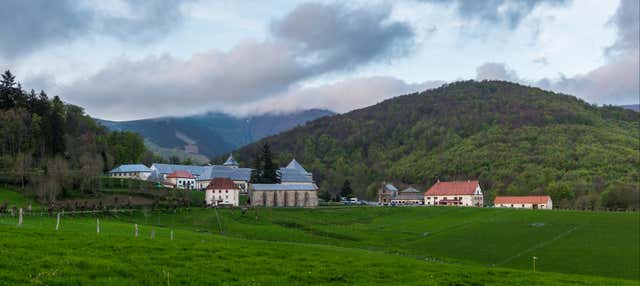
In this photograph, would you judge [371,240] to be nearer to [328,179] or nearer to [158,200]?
[158,200]

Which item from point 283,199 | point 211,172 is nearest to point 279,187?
point 283,199

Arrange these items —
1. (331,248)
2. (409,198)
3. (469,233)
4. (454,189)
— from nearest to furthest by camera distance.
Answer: (331,248), (469,233), (454,189), (409,198)

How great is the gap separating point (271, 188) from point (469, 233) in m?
42.2

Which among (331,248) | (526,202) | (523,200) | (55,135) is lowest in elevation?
(331,248)

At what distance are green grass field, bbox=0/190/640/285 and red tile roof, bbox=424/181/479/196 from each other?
28.2 m

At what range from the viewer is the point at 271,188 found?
316 ft

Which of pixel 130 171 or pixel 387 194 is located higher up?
pixel 130 171

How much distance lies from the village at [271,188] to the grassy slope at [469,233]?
12812 millimetres

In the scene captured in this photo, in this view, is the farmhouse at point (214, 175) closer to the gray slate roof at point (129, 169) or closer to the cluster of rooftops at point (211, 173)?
the cluster of rooftops at point (211, 173)

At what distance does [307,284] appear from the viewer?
1477 cm

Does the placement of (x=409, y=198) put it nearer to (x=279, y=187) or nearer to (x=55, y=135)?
(x=279, y=187)

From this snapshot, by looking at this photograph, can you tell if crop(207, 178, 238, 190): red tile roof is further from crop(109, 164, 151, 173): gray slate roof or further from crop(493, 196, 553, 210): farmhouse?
crop(493, 196, 553, 210): farmhouse

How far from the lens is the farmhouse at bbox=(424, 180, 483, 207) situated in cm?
11912

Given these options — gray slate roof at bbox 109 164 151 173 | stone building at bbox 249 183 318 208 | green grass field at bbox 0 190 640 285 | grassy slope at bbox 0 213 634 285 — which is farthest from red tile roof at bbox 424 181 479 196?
grassy slope at bbox 0 213 634 285
